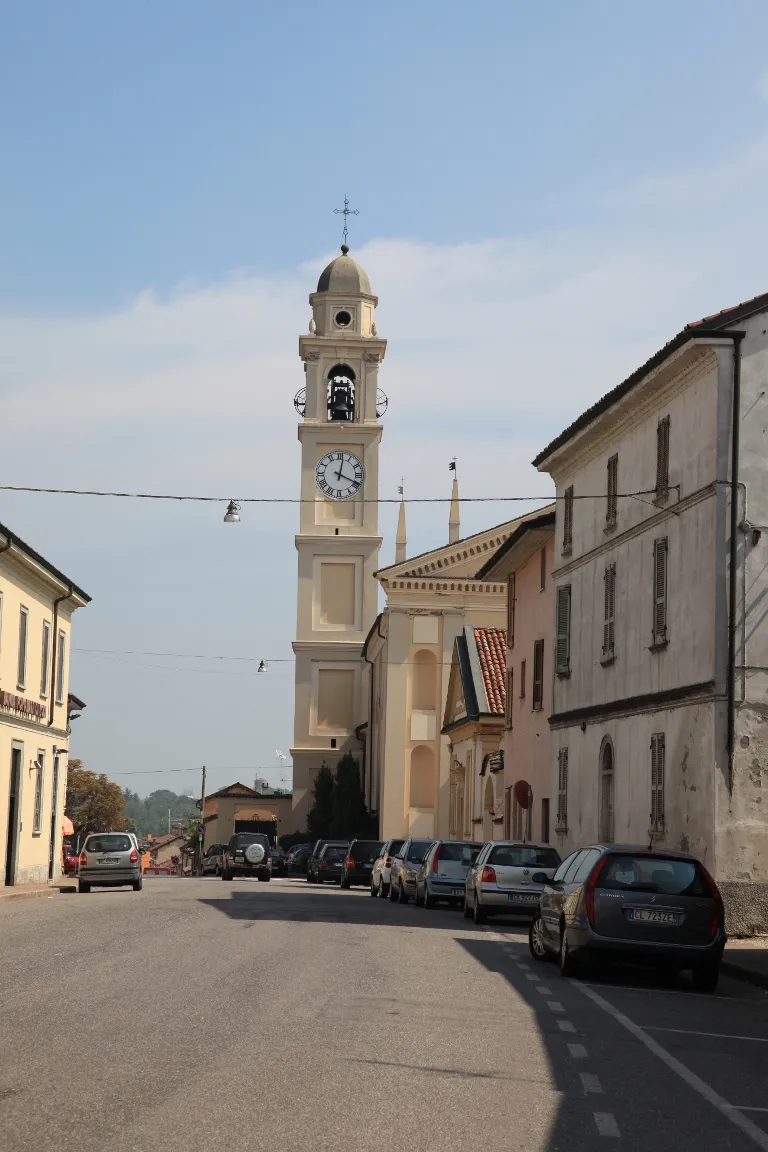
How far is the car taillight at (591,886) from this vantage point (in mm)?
17812

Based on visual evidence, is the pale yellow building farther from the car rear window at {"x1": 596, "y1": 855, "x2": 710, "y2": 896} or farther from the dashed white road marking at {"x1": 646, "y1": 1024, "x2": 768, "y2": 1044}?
the dashed white road marking at {"x1": 646, "y1": 1024, "x2": 768, "y2": 1044}

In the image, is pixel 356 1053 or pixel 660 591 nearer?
pixel 356 1053

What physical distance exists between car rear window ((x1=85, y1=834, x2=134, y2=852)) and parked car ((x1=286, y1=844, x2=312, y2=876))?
3143 centimetres

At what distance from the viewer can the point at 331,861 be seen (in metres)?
58.6

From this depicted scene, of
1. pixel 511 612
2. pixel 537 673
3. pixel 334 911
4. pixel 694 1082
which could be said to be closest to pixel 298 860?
pixel 511 612

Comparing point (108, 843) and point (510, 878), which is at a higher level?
point (510, 878)

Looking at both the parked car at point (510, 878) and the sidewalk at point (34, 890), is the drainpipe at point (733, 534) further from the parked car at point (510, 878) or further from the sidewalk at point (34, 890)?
the sidewalk at point (34, 890)

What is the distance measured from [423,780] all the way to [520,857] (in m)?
47.5

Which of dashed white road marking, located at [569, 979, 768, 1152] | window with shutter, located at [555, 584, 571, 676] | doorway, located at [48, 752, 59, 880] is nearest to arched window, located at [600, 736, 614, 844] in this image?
window with shutter, located at [555, 584, 571, 676]

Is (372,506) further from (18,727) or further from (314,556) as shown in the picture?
(18,727)

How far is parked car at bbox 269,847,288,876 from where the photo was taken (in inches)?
2827

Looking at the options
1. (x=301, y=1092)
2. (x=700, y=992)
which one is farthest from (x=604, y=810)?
(x=301, y=1092)

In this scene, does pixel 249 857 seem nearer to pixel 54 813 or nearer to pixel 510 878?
pixel 54 813

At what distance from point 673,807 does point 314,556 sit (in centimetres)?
5885
